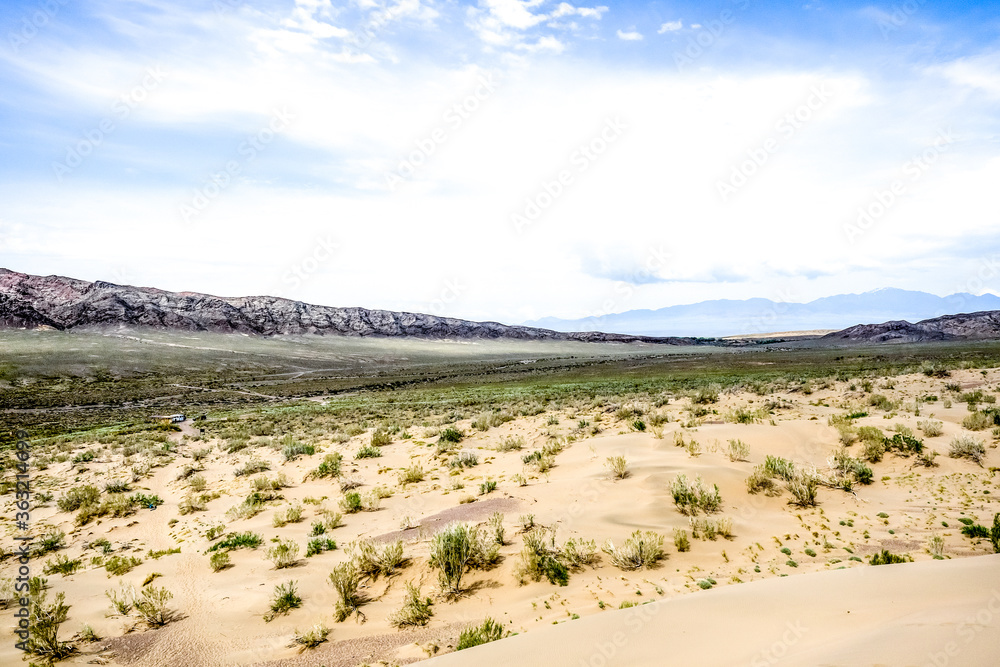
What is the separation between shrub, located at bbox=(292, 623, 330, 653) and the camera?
18.0 ft

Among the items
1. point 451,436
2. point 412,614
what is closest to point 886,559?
point 412,614

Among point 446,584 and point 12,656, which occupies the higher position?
point 446,584

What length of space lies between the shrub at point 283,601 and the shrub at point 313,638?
2.76ft

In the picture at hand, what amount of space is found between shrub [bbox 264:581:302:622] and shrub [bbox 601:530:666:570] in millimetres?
4385

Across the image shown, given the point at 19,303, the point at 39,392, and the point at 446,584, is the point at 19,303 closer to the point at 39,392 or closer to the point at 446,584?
the point at 39,392

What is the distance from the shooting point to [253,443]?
63.0 ft

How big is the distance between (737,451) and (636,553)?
5.56 metres

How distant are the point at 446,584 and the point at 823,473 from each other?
820 centimetres

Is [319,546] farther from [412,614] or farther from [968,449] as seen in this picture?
[968,449]

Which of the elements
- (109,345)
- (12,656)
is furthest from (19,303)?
(12,656)

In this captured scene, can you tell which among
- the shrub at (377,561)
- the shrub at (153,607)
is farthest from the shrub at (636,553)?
the shrub at (153,607)

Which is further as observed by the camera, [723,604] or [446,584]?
[446,584]

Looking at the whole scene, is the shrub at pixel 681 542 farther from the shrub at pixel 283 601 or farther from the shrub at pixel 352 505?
the shrub at pixel 352 505

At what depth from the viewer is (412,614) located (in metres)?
5.62
